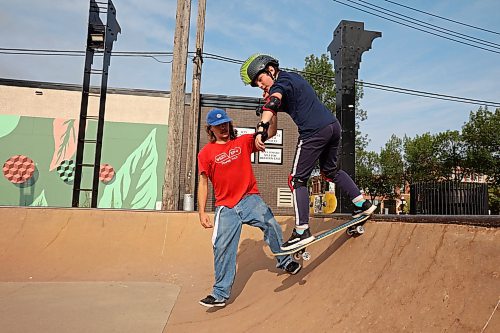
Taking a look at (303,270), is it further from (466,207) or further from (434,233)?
(466,207)

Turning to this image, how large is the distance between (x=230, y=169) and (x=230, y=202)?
0.30m

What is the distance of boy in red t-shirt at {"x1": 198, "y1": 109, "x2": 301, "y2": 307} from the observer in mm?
3326

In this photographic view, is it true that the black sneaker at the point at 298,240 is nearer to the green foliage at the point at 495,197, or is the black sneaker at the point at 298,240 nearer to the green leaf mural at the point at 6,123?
the green leaf mural at the point at 6,123

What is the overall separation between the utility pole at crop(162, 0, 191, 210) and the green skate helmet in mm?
6717

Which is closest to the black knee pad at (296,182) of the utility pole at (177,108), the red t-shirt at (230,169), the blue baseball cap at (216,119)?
the red t-shirt at (230,169)

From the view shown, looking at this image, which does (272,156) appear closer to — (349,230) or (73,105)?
(73,105)

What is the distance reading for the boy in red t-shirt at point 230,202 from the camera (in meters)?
3.33

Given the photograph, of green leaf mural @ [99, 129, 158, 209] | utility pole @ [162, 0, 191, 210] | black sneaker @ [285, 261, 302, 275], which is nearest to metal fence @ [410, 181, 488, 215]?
utility pole @ [162, 0, 191, 210]

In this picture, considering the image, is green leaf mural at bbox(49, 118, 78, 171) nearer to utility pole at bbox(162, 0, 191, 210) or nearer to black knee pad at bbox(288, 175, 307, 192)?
utility pole at bbox(162, 0, 191, 210)

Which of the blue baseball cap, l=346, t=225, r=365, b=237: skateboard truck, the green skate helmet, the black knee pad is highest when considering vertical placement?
the green skate helmet

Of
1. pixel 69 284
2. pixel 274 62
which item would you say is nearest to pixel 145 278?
pixel 69 284

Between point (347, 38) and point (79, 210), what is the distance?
6.35 metres

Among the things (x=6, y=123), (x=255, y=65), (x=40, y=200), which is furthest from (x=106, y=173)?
(x=255, y=65)

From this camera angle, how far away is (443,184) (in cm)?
895
